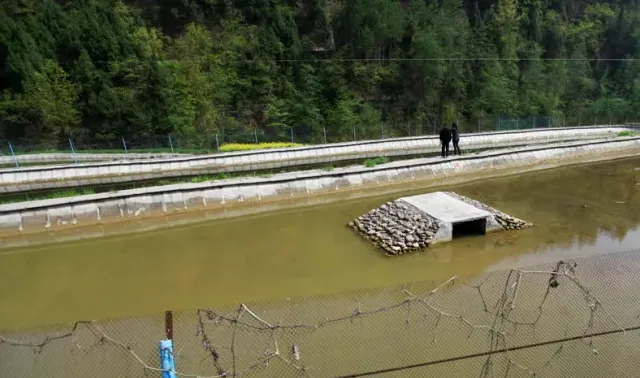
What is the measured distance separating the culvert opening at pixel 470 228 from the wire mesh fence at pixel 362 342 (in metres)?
4.80

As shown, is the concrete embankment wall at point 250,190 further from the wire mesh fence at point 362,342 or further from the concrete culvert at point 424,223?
the wire mesh fence at point 362,342

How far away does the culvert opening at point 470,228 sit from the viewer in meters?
12.7

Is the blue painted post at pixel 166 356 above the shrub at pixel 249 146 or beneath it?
above

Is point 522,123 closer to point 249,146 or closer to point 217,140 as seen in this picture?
point 249,146

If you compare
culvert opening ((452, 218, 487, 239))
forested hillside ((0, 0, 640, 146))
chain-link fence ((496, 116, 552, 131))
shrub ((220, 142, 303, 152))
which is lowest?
chain-link fence ((496, 116, 552, 131))

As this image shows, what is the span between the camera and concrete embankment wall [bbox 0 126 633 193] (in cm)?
2023

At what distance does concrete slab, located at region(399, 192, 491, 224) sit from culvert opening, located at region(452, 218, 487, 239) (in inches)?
10.9

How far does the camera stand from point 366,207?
16375mm

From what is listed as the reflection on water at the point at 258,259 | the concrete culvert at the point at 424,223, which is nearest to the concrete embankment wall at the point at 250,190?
the reflection on water at the point at 258,259

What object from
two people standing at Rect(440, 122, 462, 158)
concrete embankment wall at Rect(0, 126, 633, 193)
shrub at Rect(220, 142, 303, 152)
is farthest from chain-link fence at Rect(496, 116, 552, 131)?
shrub at Rect(220, 142, 303, 152)

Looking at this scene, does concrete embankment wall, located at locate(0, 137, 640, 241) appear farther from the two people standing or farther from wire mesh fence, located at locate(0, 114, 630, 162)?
wire mesh fence, located at locate(0, 114, 630, 162)

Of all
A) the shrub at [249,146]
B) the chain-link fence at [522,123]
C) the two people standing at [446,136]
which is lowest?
the chain-link fence at [522,123]

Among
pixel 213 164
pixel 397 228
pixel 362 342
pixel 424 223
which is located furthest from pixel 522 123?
pixel 362 342

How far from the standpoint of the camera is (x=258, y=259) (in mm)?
11914
